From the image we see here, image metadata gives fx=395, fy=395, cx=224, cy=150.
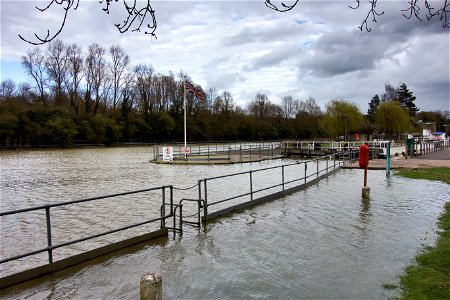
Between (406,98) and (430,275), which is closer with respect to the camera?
(430,275)

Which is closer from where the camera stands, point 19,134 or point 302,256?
point 302,256

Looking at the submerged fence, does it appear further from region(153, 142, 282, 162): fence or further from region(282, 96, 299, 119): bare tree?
region(282, 96, 299, 119): bare tree

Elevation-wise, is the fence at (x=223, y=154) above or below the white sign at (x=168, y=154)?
below

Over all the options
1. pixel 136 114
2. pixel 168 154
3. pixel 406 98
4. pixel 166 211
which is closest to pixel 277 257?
pixel 166 211

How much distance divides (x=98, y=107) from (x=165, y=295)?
93632 millimetres

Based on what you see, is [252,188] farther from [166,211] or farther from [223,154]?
[223,154]

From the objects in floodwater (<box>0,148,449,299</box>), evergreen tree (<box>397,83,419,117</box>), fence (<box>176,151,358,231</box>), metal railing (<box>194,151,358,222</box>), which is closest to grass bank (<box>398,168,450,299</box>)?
floodwater (<box>0,148,449,299</box>)

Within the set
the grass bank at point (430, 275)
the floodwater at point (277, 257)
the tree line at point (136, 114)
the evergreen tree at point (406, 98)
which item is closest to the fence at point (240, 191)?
the floodwater at point (277, 257)

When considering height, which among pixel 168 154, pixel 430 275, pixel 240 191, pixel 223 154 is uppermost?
pixel 168 154

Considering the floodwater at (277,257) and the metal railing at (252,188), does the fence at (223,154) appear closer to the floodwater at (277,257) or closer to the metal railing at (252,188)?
the metal railing at (252,188)

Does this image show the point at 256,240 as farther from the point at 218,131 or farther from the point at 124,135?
the point at 218,131

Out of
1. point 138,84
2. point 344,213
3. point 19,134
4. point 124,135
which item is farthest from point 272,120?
point 344,213

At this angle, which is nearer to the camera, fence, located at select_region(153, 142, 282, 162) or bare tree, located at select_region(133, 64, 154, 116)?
fence, located at select_region(153, 142, 282, 162)

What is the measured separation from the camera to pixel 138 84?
102 meters
